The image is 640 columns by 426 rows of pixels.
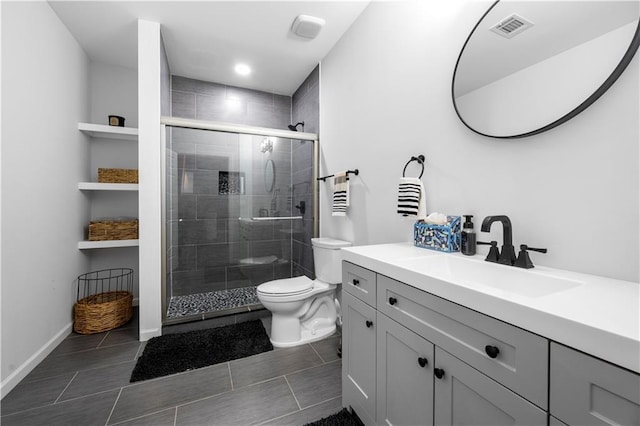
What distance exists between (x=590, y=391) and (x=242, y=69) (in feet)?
11.0

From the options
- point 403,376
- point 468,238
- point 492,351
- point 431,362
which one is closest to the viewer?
point 492,351

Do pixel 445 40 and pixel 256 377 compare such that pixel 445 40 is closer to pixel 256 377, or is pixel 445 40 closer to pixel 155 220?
pixel 256 377

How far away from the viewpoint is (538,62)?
1035 mm

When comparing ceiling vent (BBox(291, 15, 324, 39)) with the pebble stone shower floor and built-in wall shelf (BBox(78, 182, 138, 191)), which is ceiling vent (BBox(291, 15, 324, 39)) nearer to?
built-in wall shelf (BBox(78, 182, 138, 191))

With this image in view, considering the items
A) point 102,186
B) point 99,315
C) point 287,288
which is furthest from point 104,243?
point 287,288

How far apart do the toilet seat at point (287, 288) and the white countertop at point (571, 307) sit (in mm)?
1154

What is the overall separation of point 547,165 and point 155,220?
98.4 inches

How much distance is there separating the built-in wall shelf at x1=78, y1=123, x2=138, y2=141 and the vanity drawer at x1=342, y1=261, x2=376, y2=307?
2388 millimetres

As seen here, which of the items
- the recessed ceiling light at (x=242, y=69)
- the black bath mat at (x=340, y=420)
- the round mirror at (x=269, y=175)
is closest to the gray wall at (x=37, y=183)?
the recessed ceiling light at (x=242, y=69)

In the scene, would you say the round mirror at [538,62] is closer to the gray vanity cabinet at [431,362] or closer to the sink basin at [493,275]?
the sink basin at [493,275]

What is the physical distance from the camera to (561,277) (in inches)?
34.3

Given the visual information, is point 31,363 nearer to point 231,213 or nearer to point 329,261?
point 231,213

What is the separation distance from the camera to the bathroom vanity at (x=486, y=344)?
51cm

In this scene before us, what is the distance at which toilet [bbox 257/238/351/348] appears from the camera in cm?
202
